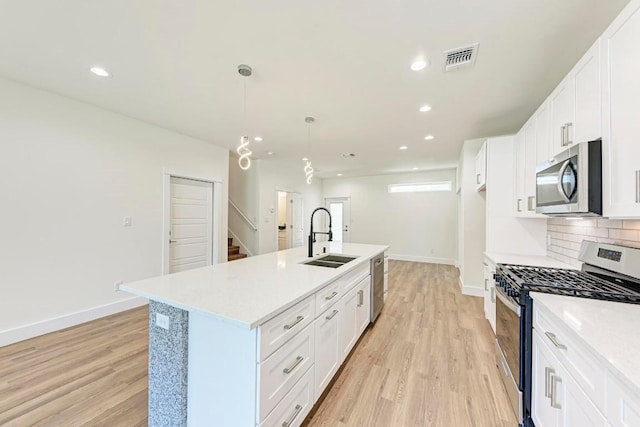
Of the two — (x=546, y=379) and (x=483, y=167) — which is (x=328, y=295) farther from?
(x=483, y=167)

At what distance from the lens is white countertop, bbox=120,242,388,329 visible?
120cm

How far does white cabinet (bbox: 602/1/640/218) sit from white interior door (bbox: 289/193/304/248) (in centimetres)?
635

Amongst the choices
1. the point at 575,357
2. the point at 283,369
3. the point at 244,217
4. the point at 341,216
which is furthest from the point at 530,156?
the point at 341,216

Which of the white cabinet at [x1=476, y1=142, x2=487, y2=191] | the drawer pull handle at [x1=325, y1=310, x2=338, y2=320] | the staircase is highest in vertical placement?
the white cabinet at [x1=476, y1=142, x2=487, y2=191]

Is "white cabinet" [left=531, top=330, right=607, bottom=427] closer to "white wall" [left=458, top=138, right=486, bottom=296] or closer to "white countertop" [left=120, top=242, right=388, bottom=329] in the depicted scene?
"white countertop" [left=120, top=242, right=388, bottom=329]

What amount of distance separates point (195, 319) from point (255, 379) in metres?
0.46

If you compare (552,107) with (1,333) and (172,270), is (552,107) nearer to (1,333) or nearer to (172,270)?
(172,270)

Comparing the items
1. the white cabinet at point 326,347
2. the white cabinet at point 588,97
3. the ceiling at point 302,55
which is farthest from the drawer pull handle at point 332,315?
the ceiling at point 302,55

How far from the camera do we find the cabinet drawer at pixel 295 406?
1256 millimetres

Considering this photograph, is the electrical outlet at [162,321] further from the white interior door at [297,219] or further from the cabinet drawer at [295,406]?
the white interior door at [297,219]

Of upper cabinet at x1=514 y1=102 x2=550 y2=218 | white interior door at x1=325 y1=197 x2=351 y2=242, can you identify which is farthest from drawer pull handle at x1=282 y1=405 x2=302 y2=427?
white interior door at x1=325 y1=197 x2=351 y2=242

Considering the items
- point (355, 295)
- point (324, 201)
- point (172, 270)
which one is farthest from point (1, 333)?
point (324, 201)

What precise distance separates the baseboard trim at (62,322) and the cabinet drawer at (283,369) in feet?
10.6

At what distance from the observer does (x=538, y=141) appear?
2301mm
